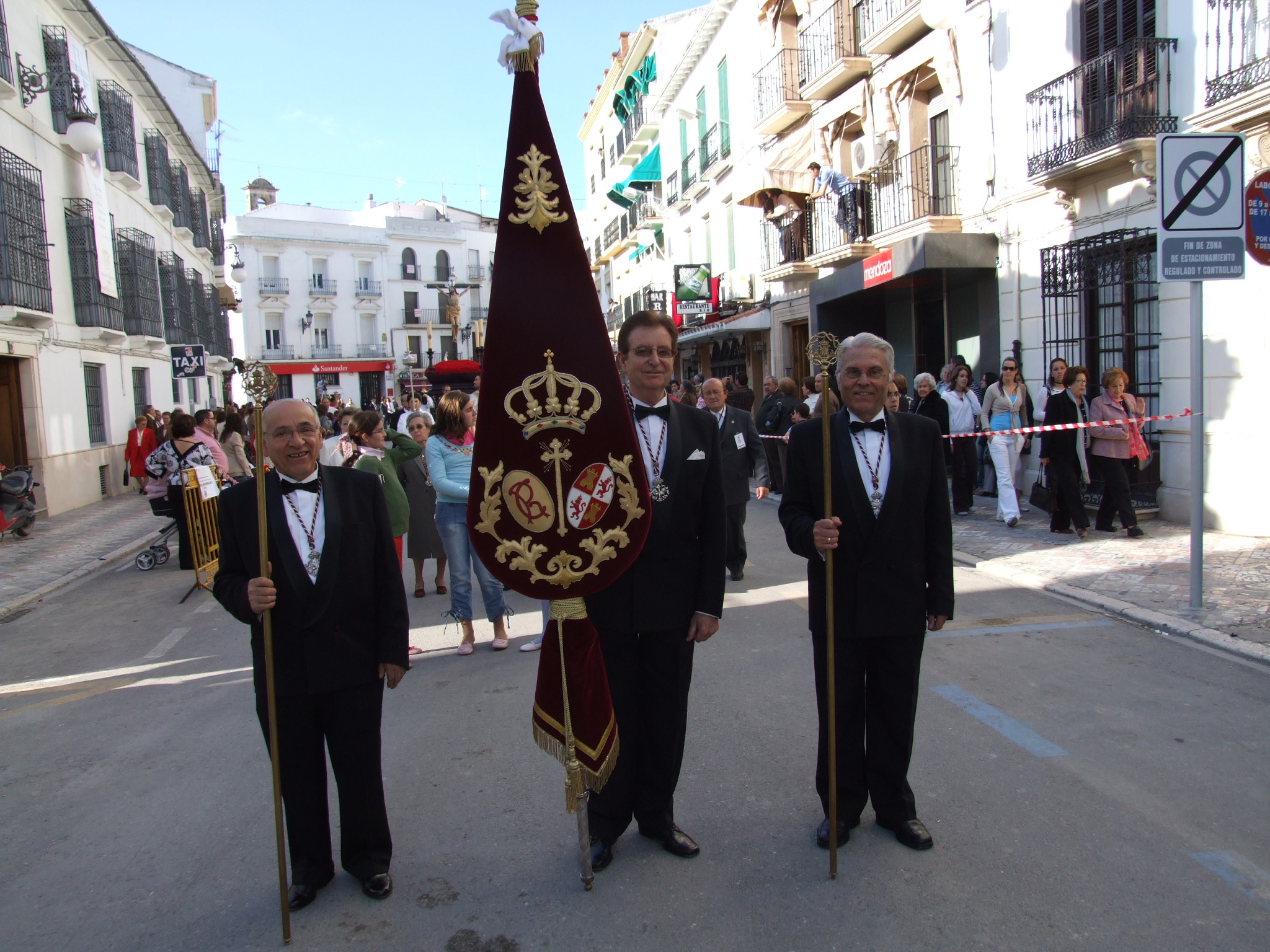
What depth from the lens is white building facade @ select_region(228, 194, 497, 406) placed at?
2063 inches

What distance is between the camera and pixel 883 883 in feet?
9.89

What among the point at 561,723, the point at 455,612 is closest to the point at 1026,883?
the point at 561,723

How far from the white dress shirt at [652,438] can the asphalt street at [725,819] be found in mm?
1393

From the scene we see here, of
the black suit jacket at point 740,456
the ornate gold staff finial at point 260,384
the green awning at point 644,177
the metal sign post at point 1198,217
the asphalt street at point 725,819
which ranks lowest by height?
the asphalt street at point 725,819

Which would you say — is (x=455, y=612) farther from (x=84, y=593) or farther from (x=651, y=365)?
(x=84, y=593)

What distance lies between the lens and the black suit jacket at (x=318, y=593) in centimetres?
301

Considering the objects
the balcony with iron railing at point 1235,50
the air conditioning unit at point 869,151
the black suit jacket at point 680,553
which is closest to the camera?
the black suit jacket at point 680,553

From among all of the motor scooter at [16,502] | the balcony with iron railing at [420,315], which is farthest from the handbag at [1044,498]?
the balcony with iron railing at [420,315]

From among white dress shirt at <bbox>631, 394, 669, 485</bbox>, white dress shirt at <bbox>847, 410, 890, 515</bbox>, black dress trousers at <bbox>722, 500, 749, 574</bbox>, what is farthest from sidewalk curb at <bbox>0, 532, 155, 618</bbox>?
white dress shirt at <bbox>847, 410, 890, 515</bbox>

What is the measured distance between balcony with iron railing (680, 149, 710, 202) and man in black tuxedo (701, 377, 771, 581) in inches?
728

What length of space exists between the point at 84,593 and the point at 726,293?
1825cm

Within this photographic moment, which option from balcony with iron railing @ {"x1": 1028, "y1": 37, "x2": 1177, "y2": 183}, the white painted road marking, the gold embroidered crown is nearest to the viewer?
the gold embroidered crown

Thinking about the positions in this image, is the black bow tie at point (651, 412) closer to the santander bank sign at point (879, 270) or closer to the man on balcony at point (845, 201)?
the santander bank sign at point (879, 270)

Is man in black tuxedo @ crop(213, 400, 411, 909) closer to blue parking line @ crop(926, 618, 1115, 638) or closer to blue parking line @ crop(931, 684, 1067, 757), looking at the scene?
blue parking line @ crop(931, 684, 1067, 757)
